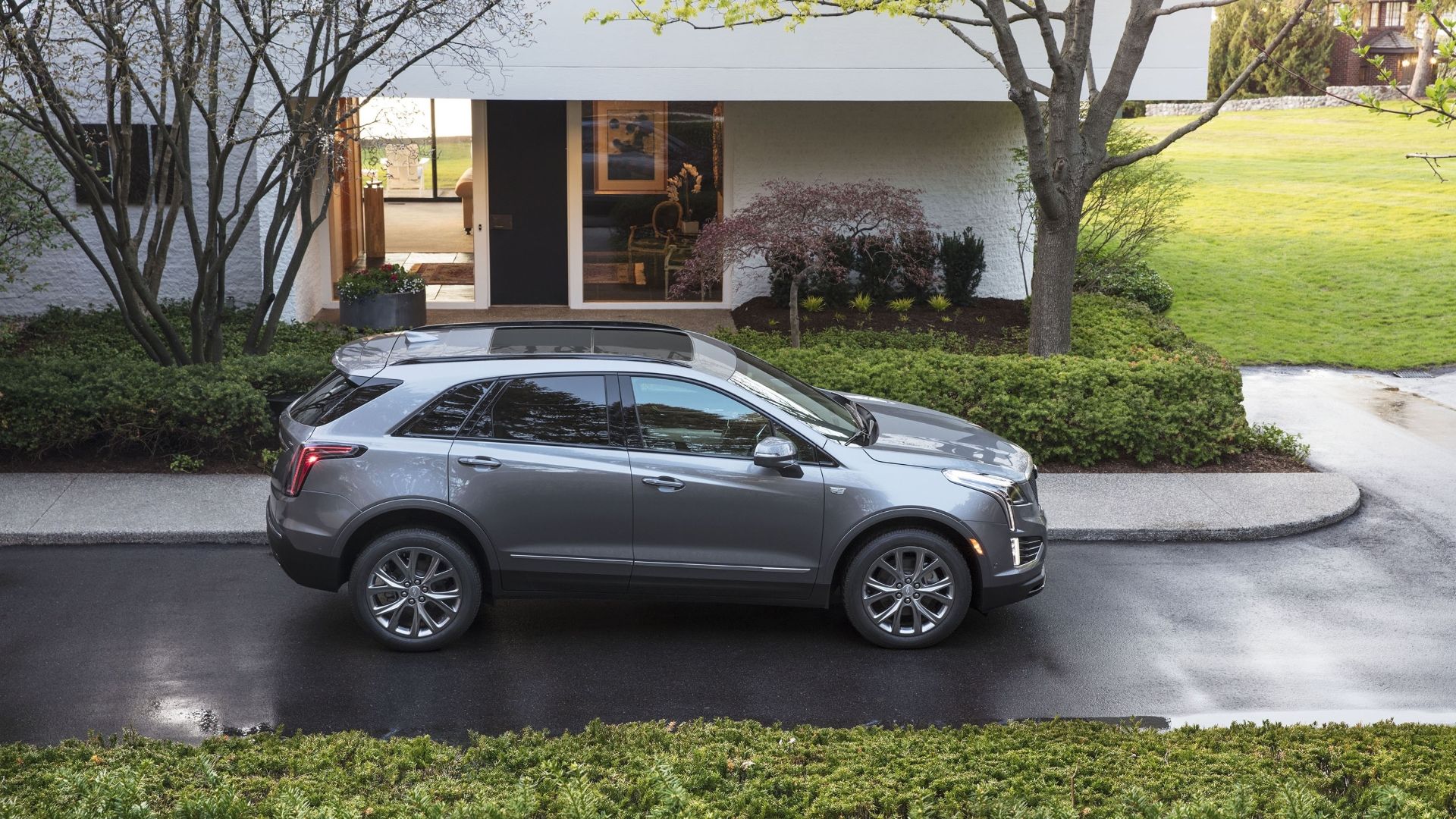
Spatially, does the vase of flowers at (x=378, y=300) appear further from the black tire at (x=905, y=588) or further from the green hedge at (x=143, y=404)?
the black tire at (x=905, y=588)

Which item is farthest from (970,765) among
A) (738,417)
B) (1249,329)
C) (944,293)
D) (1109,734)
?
(1249,329)

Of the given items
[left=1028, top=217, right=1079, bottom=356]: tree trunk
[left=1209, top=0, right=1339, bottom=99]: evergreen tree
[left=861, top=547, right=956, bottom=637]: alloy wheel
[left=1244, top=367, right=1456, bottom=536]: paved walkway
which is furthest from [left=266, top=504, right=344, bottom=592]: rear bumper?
[left=1209, top=0, right=1339, bottom=99]: evergreen tree

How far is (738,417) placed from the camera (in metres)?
7.25

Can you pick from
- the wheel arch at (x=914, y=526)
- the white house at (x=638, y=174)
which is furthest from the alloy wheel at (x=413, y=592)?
the white house at (x=638, y=174)

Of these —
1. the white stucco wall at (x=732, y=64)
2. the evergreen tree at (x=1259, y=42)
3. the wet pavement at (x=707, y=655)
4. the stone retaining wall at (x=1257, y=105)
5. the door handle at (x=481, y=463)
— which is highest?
the evergreen tree at (x=1259, y=42)

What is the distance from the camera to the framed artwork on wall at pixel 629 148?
16.6 m

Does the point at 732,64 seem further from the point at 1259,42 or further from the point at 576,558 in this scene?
the point at 1259,42

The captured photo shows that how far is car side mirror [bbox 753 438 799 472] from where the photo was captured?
23.0 ft

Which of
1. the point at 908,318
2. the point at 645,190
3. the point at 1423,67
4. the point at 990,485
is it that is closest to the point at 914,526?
the point at 990,485

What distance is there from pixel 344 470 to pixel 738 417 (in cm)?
209

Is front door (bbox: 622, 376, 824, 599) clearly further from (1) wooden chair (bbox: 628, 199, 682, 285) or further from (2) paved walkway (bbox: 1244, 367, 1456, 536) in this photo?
(1) wooden chair (bbox: 628, 199, 682, 285)

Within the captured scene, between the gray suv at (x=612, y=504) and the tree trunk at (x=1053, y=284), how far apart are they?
6.21m

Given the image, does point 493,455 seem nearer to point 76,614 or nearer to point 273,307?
point 76,614

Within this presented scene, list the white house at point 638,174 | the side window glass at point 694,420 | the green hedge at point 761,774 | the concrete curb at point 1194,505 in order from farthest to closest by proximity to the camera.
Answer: the white house at point 638,174 → the concrete curb at point 1194,505 → the side window glass at point 694,420 → the green hedge at point 761,774
